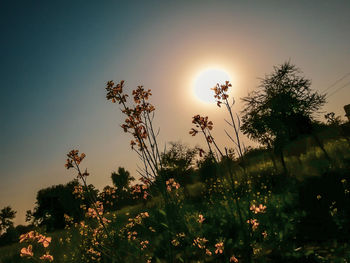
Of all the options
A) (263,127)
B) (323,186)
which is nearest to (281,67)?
(263,127)

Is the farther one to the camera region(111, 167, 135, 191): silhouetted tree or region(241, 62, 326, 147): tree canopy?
region(111, 167, 135, 191): silhouetted tree

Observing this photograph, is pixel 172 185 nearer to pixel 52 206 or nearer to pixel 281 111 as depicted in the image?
pixel 281 111

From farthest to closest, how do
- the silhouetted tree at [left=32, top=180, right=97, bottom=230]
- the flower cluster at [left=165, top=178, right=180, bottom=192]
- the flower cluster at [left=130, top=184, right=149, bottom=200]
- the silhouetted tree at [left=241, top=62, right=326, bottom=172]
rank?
the silhouetted tree at [left=32, top=180, right=97, bottom=230], the silhouetted tree at [left=241, top=62, right=326, bottom=172], the flower cluster at [left=165, top=178, right=180, bottom=192], the flower cluster at [left=130, top=184, right=149, bottom=200]

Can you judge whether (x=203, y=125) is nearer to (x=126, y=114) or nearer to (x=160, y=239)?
(x=126, y=114)

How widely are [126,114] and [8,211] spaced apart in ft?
236

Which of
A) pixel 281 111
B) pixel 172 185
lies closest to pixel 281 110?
pixel 281 111

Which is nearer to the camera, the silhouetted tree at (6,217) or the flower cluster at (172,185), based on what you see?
the flower cluster at (172,185)

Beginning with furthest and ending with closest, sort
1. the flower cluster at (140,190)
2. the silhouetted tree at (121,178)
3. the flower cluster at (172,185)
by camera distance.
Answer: the silhouetted tree at (121,178) < the flower cluster at (172,185) < the flower cluster at (140,190)

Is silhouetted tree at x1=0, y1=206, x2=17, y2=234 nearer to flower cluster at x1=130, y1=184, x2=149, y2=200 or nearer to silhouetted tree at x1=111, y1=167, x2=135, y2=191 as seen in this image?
silhouetted tree at x1=111, y1=167, x2=135, y2=191

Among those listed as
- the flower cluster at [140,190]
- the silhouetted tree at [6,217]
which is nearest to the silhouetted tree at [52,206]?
the silhouetted tree at [6,217]

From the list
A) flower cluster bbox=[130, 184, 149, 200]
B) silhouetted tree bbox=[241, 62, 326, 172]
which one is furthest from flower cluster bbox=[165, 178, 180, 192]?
silhouetted tree bbox=[241, 62, 326, 172]

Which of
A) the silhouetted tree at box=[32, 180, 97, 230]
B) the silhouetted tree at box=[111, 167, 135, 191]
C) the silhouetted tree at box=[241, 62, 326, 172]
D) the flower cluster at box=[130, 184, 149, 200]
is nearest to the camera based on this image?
the flower cluster at box=[130, 184, 149, 200]

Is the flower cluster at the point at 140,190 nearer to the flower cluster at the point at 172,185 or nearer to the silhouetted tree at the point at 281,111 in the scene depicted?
the flower cluster at the point at 172,185

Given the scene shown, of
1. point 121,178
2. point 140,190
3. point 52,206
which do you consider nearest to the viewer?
point 140,190
